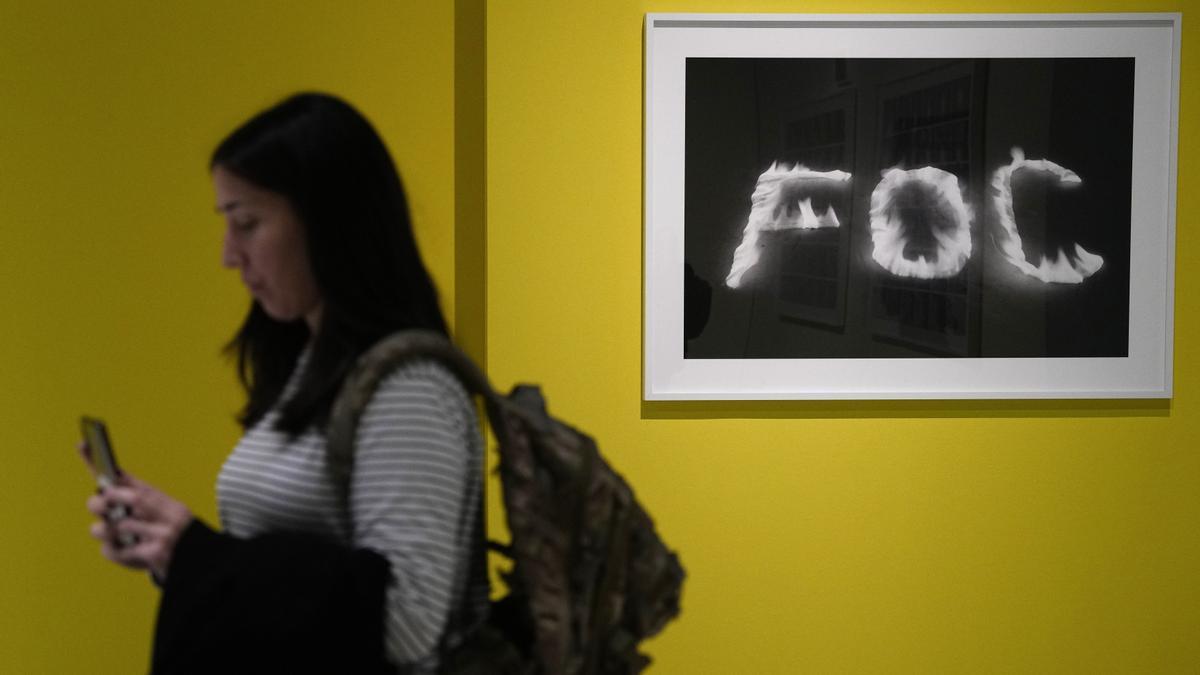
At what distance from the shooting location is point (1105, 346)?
2951mm

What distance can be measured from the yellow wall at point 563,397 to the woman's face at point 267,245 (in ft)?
4.59

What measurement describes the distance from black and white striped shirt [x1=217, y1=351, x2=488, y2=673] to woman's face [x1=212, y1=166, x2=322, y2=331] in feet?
0.58

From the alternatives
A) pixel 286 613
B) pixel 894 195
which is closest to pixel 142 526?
pixel 286 613

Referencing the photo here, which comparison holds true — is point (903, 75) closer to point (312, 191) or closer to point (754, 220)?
point (754, 220)

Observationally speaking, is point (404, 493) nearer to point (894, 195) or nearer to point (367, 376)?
point (367, 376)

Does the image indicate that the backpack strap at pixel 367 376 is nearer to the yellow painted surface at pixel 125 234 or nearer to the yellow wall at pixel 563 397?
the yellow wall at pixel 563 397

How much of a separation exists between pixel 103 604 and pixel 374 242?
2102 mm

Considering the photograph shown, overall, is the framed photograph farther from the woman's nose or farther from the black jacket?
the black jacket

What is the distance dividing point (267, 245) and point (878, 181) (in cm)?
177

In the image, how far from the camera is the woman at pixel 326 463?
4.38 feet

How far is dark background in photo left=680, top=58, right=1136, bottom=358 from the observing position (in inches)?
113

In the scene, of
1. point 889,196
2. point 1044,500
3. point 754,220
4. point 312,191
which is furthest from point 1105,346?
point 312,191

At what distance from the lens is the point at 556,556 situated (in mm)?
1449

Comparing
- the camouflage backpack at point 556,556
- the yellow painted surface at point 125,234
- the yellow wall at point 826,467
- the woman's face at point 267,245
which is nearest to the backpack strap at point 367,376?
the camouflage backpack at point 556,556
